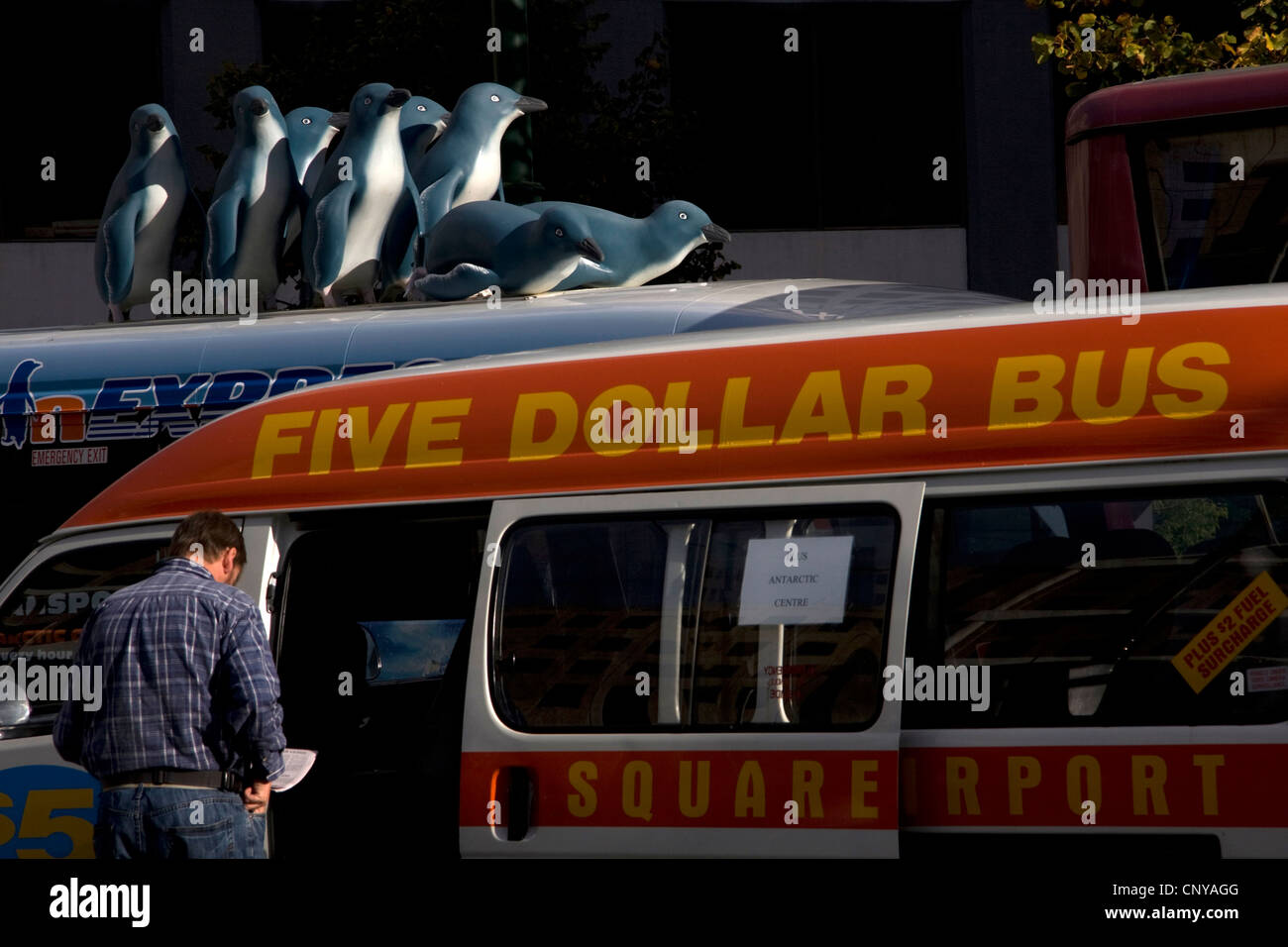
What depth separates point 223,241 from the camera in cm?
1105

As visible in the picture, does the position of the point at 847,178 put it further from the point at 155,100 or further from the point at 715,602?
the point at 715,602

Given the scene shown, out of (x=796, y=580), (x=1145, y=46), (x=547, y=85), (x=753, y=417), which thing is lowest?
(x=796, y=580)

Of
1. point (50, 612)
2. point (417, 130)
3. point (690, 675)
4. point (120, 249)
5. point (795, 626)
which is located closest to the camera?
point (795, 626)

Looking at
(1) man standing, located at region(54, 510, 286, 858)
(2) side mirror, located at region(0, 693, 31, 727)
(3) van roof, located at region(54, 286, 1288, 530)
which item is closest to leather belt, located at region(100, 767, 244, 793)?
(1) man standing, located at region(54, 510, 286, 858)

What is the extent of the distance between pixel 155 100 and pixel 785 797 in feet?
53.8

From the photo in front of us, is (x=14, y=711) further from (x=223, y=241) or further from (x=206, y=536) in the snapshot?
(x=223, y=241)

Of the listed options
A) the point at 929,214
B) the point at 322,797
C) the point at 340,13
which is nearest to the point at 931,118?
the point at 929,214

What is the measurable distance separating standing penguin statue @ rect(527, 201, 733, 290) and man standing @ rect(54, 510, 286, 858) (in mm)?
5194

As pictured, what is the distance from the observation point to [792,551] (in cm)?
458

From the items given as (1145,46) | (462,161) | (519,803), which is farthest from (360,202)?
(519,803)

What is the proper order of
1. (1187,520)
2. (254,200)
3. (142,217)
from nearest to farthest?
(1187,520), (254,200), (142,217)

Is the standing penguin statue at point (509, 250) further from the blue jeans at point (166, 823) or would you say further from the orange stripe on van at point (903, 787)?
the blue jeans at point (166, 823)

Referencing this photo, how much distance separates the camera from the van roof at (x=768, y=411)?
4.22 metres

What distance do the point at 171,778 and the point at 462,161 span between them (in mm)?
6856
